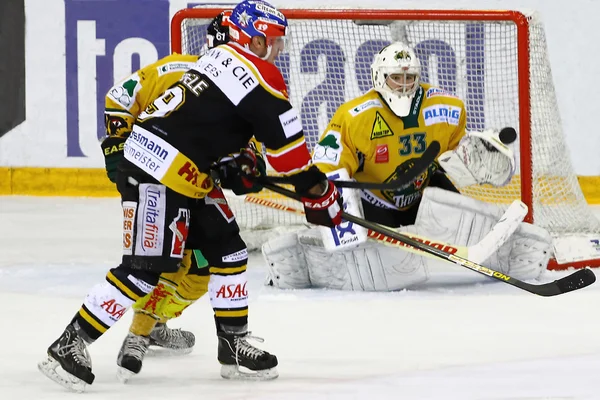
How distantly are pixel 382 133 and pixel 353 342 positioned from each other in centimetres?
116

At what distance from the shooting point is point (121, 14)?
6.92m

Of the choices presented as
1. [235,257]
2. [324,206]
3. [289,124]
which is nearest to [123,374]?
[235,257]

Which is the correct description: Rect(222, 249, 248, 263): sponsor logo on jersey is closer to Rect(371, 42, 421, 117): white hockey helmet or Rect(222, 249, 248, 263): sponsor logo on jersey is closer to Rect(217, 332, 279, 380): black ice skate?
Rect(217, 332, 279, 380): black ice skate

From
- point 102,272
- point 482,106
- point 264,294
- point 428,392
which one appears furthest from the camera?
point 482,106

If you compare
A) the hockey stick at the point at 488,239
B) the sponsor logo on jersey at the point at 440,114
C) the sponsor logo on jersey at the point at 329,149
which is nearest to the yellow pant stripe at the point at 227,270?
the hockey stick at the point at 488,239

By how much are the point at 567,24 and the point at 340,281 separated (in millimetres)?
2932

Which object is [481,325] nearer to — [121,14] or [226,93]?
[226,93]

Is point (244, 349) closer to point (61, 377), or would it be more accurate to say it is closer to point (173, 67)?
point (61, 377)

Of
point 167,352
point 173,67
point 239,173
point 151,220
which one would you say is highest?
point 173,67

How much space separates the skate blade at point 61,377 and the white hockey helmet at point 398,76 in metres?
1.97

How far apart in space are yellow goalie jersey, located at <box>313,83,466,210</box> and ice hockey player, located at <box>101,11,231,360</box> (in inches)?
34.5

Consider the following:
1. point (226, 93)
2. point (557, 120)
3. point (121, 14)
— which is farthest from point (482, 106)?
point (226, 93)

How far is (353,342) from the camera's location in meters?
3.67

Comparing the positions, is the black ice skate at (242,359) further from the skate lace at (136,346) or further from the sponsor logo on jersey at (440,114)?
the sponsor logo on jersey at (440,114)
